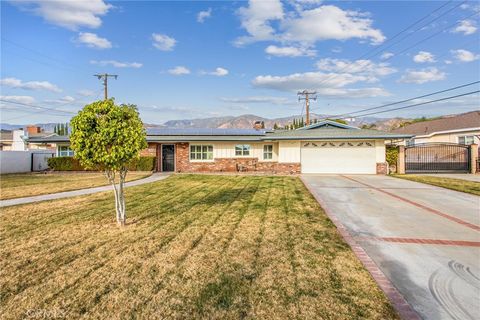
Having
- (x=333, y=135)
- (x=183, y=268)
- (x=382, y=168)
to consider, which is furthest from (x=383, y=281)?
(x=382, y=168)

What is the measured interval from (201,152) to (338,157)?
10325mm

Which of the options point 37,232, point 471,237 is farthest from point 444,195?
point 37,232

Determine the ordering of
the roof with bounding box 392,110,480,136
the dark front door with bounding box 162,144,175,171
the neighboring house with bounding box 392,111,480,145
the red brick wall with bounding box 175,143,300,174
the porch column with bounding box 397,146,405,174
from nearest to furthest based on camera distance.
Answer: the porch column with bounding box 397,146,405,174, the red brick wall with bounding box 175,143,300,174, the dark front door with bounding box 162,144,175,171, the neighboring house with bounding box 392,111,480,145, the roof with bounding box 392,110,480,136

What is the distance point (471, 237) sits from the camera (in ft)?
18.7

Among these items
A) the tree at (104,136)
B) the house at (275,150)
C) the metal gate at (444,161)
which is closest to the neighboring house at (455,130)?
the metal gate at (444,161)

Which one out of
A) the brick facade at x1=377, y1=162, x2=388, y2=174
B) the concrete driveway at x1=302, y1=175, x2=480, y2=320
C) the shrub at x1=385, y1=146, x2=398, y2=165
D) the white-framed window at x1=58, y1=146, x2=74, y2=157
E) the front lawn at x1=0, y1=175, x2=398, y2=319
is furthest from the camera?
the white-framed window at x1=58, y1=146, x2=74, y2=157

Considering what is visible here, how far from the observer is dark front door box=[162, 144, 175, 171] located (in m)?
21.7

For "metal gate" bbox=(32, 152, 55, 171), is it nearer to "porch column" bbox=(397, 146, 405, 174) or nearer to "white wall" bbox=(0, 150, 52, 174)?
"white wall" bbox=(0, 150, 52, 174)

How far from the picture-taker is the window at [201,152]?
21562mm

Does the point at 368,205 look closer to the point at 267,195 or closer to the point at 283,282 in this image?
the point at 267,195

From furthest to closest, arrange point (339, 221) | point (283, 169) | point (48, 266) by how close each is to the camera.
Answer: point (283, 169) → point (339, 221) → point (48, 266)

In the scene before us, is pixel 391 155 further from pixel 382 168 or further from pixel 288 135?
pixel 288 135

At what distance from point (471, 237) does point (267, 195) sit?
612cm

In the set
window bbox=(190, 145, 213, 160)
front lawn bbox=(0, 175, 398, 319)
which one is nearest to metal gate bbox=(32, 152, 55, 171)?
window bbox=(190, 145, 213, 160)
